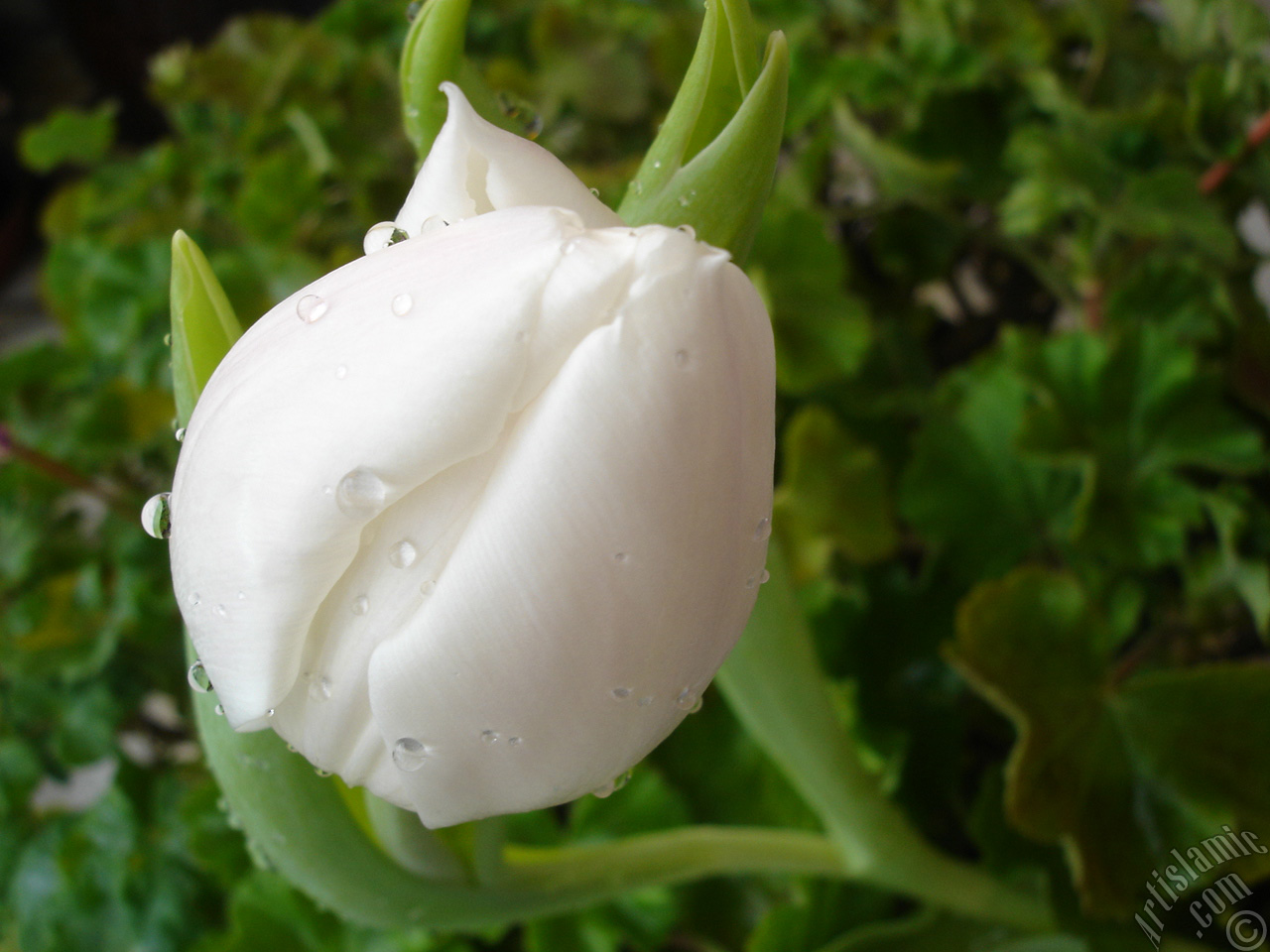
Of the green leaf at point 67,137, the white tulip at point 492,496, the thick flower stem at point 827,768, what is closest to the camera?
the white tulip at point 492,496

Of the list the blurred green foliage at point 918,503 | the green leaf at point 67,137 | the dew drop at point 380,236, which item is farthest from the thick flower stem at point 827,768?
the green leaf at point 67,137

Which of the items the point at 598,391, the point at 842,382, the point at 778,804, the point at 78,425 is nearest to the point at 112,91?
the point at 78,425

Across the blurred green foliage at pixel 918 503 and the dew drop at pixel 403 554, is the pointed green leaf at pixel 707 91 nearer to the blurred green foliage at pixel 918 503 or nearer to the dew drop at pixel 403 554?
the dew drop at pixel 403 554

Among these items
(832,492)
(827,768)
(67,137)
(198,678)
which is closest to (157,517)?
(198,678)

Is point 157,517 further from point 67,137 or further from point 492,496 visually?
point 67,137

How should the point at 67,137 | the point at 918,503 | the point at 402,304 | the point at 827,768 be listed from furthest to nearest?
the point at 67,137 → the point at 918,503 → the point at 827,768 → the point at 402,304

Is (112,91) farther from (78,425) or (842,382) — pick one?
(842,382)

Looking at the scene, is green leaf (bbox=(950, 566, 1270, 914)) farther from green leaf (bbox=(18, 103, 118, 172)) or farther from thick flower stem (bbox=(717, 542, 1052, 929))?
green leaf (bbox=(18, 103, 118, 172))
